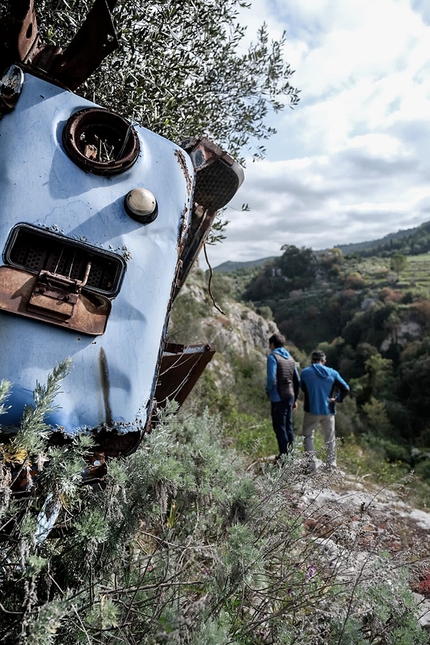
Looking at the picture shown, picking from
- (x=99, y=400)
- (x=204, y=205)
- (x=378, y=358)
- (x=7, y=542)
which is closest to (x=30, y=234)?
(x=99, y=400)

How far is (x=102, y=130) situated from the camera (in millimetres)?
2988

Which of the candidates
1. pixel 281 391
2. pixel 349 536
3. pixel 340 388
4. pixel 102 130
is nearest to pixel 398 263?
pixel 340 388

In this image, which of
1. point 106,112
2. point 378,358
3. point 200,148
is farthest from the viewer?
point 378,358

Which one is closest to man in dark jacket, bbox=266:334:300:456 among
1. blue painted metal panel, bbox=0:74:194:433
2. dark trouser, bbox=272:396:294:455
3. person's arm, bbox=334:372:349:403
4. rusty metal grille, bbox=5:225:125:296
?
dark trouser, bbox=272:396:294:455

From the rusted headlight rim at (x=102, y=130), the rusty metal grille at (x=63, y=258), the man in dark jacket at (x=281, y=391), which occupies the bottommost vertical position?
the man in dark jacket at (x=281, y=391)

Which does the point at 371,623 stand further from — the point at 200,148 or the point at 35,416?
the point at 200,148

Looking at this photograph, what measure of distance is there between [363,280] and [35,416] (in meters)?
80.2

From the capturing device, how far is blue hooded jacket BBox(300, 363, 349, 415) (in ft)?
21.3

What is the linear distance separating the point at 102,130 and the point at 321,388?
4.78 meters

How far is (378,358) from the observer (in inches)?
1823

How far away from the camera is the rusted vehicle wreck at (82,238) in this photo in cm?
239

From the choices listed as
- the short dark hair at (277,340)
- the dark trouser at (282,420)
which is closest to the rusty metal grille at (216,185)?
the short dark hair at (277,340)

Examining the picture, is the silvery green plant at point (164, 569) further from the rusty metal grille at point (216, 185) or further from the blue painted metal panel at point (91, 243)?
the rusty metal grille at point (216, 185)

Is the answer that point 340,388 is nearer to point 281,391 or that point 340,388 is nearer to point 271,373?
point 281,391
